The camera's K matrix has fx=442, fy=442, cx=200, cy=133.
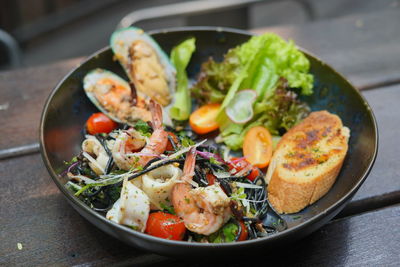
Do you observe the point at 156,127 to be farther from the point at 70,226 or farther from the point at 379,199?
the point at 379,199

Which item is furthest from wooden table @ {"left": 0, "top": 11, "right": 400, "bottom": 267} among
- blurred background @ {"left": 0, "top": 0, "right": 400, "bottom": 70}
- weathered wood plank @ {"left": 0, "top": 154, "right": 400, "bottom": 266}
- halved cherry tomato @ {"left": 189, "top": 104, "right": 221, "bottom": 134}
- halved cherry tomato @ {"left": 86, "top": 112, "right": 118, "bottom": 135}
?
blurred background @ {"left": 0, "top": 0, "right": 400, "bottom": 70}

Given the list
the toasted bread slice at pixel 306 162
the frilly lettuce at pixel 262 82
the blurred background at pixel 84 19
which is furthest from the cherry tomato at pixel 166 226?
the blurred background at pixel 84 19

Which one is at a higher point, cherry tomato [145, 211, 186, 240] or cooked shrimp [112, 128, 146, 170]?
cooked shrimp [112, 128, 146, 170]

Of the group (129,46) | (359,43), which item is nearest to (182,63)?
(129,46)

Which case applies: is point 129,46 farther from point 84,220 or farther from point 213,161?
point 84,220

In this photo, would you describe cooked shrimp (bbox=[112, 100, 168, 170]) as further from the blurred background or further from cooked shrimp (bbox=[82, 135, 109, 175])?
the blurred background

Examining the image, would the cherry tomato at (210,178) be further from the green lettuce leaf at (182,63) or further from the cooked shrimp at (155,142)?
the green lettuce leaf at (182,63)
